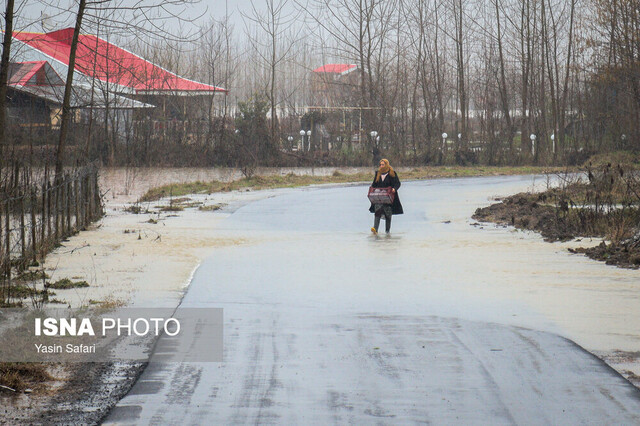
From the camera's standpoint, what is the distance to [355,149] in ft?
171

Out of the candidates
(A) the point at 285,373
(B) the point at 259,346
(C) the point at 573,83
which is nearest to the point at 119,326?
(B) the point at 259,346

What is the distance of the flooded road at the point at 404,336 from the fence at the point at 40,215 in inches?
90.8

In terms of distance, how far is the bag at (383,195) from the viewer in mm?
17969

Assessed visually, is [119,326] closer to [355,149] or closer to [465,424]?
[465,424]

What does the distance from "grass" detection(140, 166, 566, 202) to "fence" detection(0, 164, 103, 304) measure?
27.8 feet

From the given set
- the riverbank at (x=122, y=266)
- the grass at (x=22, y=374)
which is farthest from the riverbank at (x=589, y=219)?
the grass at (x=22, y=374)

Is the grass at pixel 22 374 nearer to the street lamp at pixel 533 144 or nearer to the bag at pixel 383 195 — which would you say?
the bag at pixel 383 195

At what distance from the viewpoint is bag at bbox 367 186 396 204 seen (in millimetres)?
17969

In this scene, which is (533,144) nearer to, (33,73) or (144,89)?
(144,89)

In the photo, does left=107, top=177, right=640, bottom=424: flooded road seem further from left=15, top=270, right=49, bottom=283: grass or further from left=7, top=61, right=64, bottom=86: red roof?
left=7, top=61, right=64, bottom=86: red roof

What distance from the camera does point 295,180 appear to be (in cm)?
3700

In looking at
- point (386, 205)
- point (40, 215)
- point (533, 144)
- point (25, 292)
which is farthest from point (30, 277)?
point (533, 144)

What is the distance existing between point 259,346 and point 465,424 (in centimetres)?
280

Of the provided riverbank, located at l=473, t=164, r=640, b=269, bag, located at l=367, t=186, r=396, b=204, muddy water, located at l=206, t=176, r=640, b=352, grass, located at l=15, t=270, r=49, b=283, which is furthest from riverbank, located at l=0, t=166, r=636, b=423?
riverbank, located at l=473, t=164, r=640, b=269
